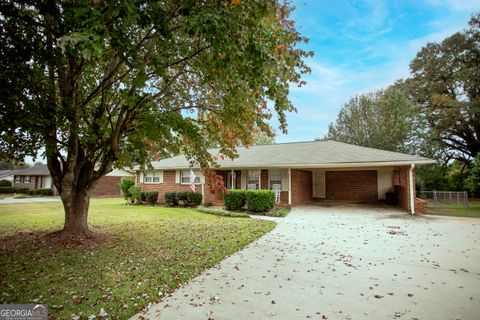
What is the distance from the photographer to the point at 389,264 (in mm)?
5531

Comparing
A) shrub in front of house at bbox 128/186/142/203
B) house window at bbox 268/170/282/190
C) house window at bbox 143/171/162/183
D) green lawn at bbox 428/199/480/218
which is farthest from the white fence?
shrub in front of house at bbox 128/186/142/203

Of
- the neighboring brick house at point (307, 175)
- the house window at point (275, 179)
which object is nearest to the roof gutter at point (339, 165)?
the neighboring brick house at point (307, 175)

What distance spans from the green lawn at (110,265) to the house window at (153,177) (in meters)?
11.5

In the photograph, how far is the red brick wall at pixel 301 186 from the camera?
16688 mm

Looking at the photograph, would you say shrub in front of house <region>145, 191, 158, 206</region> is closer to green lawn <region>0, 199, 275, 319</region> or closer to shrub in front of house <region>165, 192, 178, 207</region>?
shrub in front of house <region>165, 192, 178, 207</region>

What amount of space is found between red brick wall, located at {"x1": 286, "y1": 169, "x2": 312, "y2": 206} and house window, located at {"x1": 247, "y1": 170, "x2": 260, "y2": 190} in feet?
7.98

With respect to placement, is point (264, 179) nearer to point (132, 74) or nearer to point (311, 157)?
point (311, 157)

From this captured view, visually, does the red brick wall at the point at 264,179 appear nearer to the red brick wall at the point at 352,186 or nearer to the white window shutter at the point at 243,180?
the white window shutter at the point at 243,180

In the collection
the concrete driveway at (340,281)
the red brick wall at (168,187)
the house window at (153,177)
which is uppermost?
the house window at (153,177)

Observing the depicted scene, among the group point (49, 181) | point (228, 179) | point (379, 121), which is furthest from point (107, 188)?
point (379, 121)

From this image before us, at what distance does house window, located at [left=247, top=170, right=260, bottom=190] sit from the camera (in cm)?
1765

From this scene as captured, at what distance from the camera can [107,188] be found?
1280 inches

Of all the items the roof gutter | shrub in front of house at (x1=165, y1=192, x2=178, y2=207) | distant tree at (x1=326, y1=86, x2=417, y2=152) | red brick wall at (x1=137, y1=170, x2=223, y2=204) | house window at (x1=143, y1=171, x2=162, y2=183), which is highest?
distant tree at (x1=326, y1=86, x2=417, y2=152)

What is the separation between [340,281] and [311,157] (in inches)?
464
